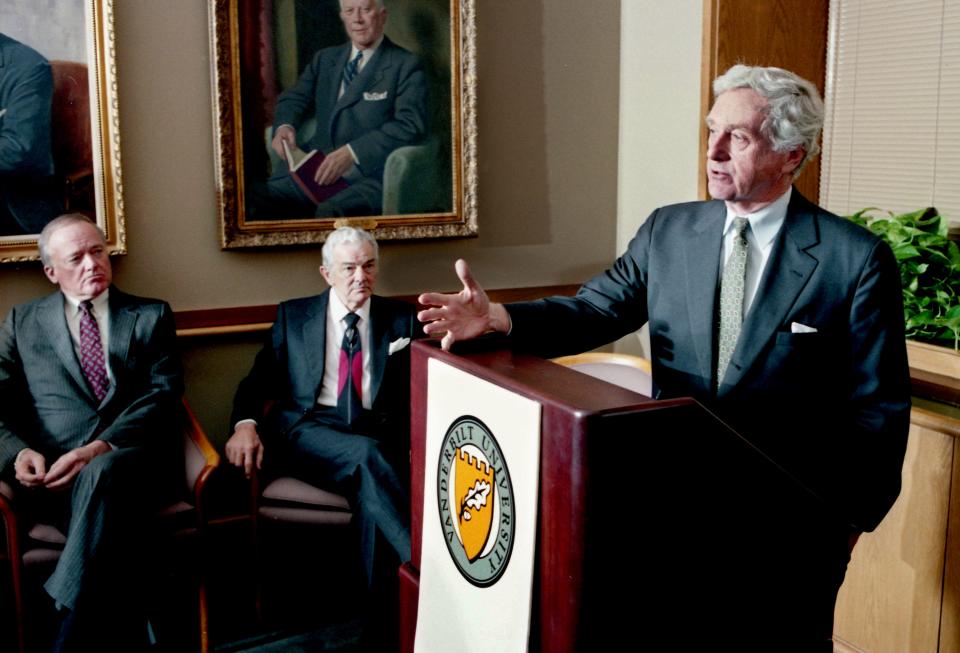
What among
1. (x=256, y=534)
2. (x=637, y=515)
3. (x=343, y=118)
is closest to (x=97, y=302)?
(x=256, y=534)

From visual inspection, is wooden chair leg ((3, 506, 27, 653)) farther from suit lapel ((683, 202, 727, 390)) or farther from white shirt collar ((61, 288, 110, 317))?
suit lapel ((683, 202, 727, 390))

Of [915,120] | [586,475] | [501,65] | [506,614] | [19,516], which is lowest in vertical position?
[19,516]

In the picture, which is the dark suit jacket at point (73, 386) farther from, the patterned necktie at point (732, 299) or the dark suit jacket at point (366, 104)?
the patterned necktie at point (732, 299)

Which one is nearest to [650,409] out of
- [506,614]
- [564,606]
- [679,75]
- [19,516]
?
[564,606]

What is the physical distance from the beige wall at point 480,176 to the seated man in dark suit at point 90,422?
36 centimetres

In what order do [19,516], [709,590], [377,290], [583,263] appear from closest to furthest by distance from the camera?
[709,590] → [19,516] → [377,290] → [583,263]

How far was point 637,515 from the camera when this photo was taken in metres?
1.44

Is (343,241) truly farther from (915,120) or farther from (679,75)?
(915,120)

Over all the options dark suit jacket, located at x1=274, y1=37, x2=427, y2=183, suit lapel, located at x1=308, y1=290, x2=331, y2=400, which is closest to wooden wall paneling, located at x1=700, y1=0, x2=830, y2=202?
dark suit jacket, located at x1=274, y1=37, x2=427, y2=183

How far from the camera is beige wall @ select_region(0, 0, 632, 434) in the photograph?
3.86 m

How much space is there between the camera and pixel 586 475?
4.58 ft

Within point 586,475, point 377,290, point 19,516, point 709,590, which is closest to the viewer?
point 586,475

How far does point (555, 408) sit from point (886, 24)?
10.2ft

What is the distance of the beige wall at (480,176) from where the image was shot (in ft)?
12.7
